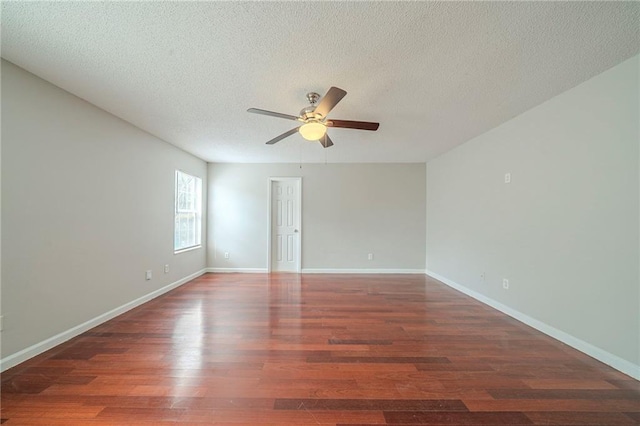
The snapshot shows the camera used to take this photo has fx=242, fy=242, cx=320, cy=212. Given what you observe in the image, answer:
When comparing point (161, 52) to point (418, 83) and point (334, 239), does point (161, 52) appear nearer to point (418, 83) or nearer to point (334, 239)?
point (418, 83)

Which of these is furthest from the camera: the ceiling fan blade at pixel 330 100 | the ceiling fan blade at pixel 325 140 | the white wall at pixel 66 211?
the ceiling fan blade at pixel 325 140

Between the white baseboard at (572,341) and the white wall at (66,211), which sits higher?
the white wall at (66,211)

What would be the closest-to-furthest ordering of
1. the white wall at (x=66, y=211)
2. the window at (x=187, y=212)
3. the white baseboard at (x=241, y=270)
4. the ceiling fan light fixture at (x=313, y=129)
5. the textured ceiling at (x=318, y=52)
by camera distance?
the textured ceiling at (x=318, y=52), the white wall at (x=66, y=211), the ceiling fan light fixture at (x=313, y=129), the window at (x=187, y=212), the white baseboard at (x=241, y=270)

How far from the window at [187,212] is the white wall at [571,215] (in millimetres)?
4699

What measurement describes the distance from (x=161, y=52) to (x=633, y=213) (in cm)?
Answer: 357

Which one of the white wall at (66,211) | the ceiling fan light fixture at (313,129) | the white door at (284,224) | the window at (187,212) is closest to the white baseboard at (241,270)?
the white door at (284,224)

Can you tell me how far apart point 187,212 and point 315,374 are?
3.79m

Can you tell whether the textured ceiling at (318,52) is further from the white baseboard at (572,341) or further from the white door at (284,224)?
the white door at (284,224)

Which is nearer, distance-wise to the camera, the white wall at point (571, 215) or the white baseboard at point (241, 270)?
the white wall at point (571, 215)

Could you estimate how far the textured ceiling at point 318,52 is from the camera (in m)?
1.36

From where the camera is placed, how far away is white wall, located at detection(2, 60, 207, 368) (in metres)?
1.85

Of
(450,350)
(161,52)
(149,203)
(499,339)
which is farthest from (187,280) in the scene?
(499,339)

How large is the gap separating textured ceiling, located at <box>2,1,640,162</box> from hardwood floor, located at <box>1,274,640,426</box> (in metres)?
2.28

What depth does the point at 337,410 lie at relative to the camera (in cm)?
146
